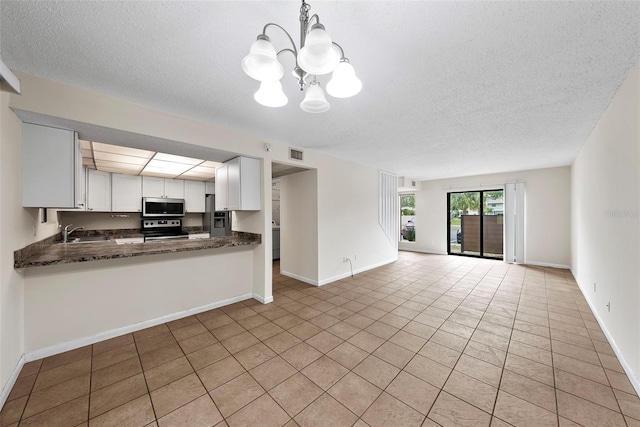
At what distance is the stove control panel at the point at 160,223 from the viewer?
5375 millimetres

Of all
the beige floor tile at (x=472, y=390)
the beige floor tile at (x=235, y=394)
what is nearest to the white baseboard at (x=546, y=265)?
the beige floor tile at (x=472, y=390)

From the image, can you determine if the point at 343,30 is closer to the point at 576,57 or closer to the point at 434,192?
the point at 576,57

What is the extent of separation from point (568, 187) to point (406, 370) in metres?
6.27

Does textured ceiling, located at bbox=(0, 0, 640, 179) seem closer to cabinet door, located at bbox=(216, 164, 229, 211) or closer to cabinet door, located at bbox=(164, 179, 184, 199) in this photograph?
cabinet door, located at bbox=(216, 164, 229, 211)

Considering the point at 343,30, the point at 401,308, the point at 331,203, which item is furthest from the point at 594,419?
the point at 331,203

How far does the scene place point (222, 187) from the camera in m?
3.70

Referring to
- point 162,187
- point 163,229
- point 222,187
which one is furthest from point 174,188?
point 222,187

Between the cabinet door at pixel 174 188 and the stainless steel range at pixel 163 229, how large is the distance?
2.08 feet

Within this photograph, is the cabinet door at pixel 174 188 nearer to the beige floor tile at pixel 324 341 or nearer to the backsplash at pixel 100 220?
the backsplash at pixel 100 220

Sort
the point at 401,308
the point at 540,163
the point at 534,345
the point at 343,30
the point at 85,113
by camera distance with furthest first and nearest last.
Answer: the point at 540,163 → the point at 401,308 → the point at 534,345 → the point at 85,113 → the point at 343,30

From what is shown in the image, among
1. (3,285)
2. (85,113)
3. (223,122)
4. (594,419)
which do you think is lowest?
(594,419)

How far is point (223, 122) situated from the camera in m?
2.83

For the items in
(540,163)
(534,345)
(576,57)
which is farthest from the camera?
(540,163)

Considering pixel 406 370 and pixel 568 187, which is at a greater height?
pixel 568 187
